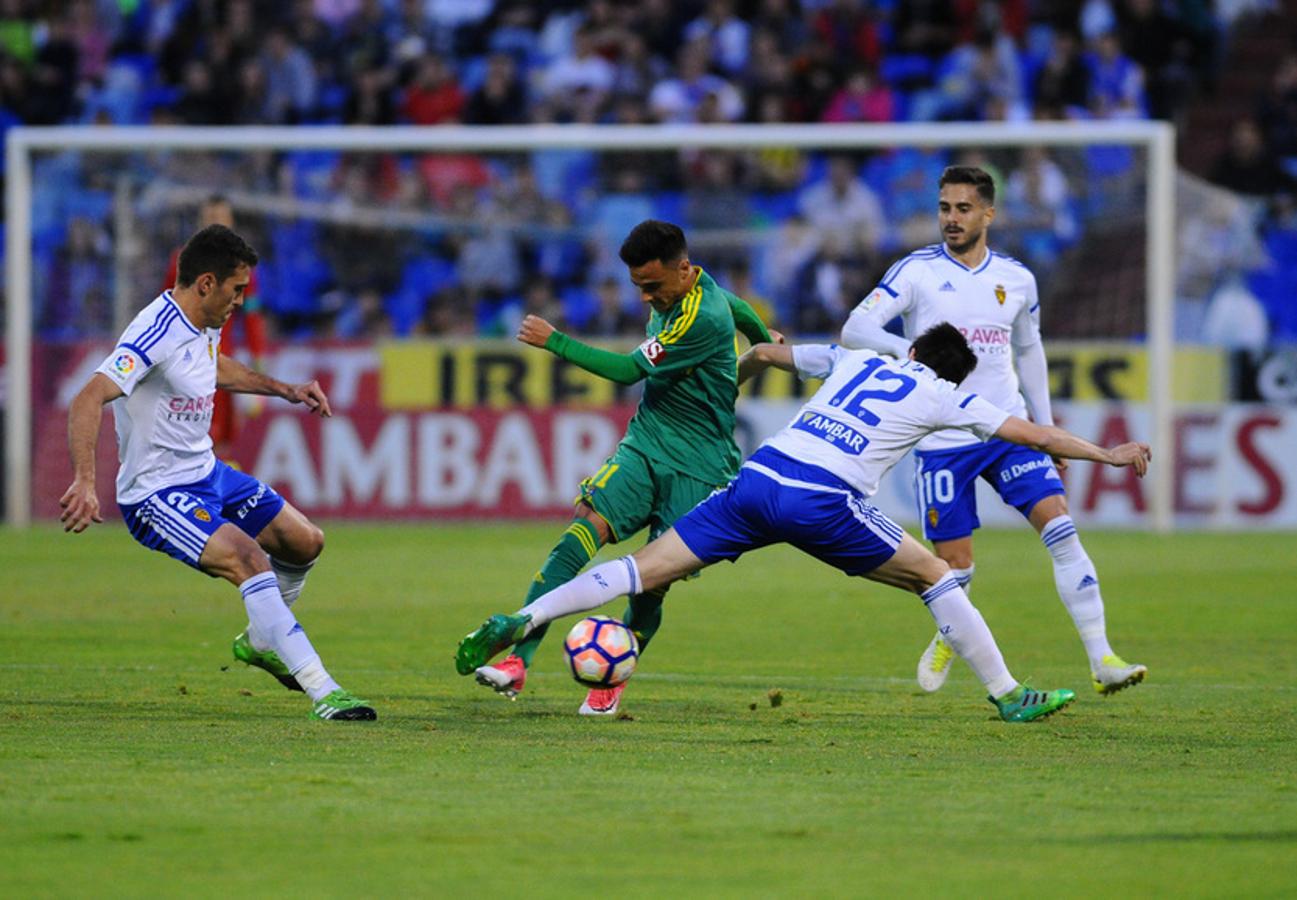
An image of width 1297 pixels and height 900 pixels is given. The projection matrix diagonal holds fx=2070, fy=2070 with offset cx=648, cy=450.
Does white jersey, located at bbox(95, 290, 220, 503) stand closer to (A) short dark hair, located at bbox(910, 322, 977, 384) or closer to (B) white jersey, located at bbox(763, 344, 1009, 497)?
(B) white jersey, located at bbox(763, 344, 1009, 497)

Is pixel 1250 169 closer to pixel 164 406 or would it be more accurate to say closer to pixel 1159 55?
pixel 1159 55

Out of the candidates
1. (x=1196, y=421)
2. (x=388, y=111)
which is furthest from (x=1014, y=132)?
(x=388, y=111)

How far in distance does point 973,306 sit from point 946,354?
1.51 meters

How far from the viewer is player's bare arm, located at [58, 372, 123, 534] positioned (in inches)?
307

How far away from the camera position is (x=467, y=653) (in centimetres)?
792

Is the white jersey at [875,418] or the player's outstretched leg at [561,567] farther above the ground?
the white jersey at [875,418]

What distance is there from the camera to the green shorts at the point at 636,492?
8.75m

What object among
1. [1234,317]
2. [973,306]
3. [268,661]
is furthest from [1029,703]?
[1234,317]

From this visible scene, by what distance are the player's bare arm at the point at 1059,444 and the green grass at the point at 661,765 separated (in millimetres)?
1065

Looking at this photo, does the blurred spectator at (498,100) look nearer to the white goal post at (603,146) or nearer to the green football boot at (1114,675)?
the white goal post at (603,146)

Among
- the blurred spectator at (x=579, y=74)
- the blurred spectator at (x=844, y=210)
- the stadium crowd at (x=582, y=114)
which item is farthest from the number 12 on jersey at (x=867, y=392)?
the blurred spectator at (x=579, y=74)

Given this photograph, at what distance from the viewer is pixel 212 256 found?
8336mm

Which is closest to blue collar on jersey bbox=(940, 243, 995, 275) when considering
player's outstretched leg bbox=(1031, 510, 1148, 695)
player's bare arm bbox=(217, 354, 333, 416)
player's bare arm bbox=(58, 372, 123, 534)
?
player's outstretched leg bbox=(1031, 510, 1148, 695)

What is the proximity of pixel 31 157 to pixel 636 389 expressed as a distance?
6475 mm
